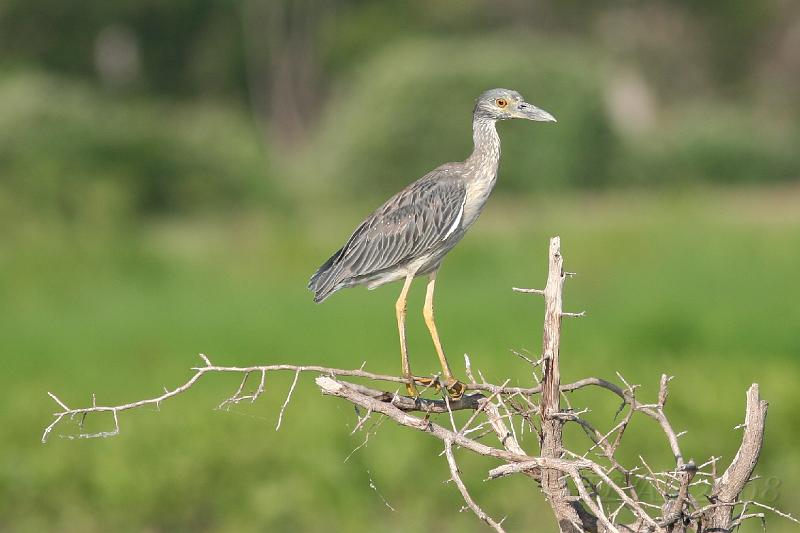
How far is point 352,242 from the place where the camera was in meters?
5.81

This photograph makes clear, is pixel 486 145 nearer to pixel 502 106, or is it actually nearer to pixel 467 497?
pixel 502 106

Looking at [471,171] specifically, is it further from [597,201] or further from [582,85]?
[582,85]

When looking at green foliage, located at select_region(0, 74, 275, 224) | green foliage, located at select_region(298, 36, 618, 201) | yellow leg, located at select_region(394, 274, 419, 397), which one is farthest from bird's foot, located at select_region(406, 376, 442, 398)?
green foliage, located at select_region(298, 36, 618, 201)

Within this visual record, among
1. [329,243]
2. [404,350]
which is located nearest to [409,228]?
[404,350]

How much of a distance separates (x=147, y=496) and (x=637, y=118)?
3254 centimetres

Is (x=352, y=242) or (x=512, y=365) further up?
(x=352, y=242)

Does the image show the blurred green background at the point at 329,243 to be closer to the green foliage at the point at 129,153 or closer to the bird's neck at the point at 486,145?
the green foliage at the point at 129,153

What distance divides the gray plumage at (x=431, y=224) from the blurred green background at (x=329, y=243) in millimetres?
729

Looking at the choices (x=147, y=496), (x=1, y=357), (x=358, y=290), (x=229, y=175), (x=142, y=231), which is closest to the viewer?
(x=147, y=496)

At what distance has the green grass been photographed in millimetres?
11312

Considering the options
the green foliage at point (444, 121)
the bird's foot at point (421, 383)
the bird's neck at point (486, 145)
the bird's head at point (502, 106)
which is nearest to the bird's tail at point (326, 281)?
the bird's foot at point (421, 383)

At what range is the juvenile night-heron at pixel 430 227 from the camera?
18.5 ft

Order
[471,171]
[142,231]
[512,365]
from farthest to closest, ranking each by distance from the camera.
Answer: [142,231], [512,365], [471,171]

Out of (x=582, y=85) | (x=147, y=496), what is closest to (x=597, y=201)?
(x=582, y=85)
